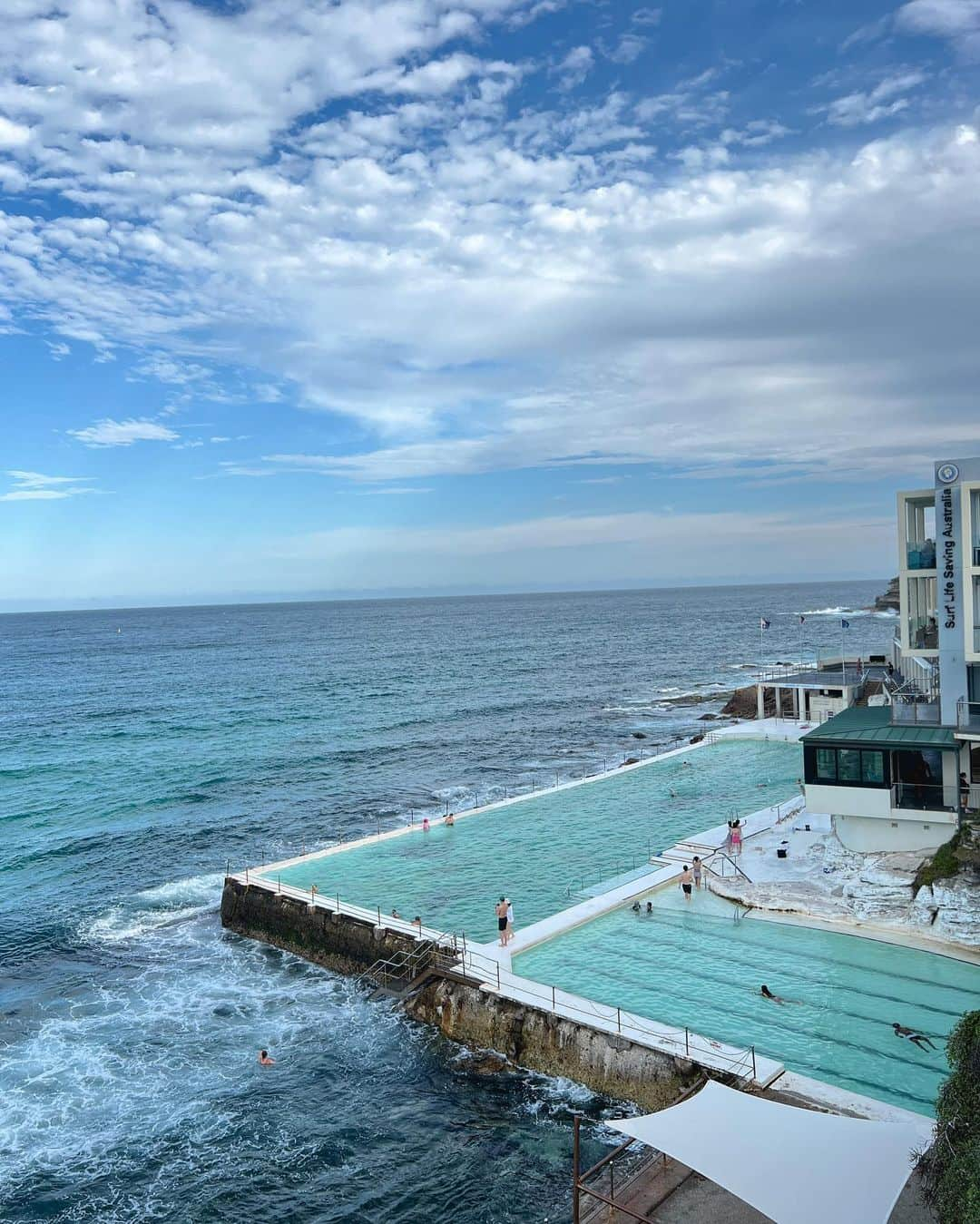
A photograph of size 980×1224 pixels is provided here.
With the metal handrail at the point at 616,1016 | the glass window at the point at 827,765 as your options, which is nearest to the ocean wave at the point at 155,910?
the metal handrail at the point at 616,1016

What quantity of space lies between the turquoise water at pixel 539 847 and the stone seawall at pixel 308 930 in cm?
139

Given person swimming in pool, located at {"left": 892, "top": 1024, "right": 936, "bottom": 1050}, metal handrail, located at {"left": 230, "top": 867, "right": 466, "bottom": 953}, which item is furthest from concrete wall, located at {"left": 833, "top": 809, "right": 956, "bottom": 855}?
metal handrail, located at {"left": 230, "top": 867, "right": 466, "bottom": 953}

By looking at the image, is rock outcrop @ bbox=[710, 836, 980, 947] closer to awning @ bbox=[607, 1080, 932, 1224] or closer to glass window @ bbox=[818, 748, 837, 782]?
glass window @ bbox=[818, 748, 837, 782]

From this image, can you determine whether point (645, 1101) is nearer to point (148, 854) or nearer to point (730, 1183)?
point (730, 1183)

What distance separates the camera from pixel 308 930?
2723 cm

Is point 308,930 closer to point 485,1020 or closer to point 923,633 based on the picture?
point 485,1020

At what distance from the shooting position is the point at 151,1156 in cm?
1780

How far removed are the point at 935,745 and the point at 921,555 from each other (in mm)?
7102

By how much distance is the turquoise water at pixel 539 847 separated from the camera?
27.5 metres

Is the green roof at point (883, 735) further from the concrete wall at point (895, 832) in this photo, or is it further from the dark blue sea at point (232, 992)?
the dark blue sea at point (232, 992)

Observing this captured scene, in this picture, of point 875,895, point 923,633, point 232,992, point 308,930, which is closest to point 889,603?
point 923,633

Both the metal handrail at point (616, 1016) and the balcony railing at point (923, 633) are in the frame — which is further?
the balcony railing at point (923, 633)

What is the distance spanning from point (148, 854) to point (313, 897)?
15772 mm

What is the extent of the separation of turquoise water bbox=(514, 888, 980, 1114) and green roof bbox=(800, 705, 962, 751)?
19.0 feet
